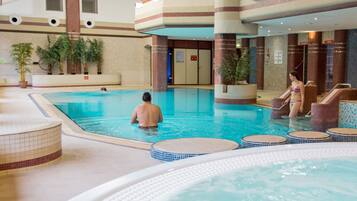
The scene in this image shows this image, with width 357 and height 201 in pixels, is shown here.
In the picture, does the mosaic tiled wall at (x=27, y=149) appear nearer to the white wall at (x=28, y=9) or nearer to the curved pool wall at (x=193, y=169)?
the curved pool wall at (x=193, y=169)

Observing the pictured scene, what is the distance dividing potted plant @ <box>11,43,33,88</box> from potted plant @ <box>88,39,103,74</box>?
11.1 feet

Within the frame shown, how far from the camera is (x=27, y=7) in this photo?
21.2m

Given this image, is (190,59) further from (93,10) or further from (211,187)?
(211,187)

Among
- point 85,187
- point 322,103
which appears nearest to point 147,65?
point 322,103

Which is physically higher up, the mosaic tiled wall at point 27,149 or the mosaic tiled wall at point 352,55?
the mosaic tiled wall at point 352,55

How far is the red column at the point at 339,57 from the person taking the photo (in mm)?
15852

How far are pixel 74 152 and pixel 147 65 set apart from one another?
784 inches

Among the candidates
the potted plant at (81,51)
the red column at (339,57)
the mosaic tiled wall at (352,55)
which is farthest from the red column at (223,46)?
the potted plant at (81,51)

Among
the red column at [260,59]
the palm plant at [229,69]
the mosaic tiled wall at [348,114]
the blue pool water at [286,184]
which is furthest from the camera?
the red column at [260,59]

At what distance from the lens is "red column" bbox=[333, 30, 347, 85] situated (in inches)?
624

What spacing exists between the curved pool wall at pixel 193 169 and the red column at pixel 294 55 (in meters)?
14.2


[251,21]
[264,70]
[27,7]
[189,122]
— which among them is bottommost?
[189,122]

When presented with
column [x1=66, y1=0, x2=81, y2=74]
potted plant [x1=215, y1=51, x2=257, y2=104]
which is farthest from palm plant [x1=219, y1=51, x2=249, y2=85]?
column [x1=66, y1=0, x2=81, y2=74]

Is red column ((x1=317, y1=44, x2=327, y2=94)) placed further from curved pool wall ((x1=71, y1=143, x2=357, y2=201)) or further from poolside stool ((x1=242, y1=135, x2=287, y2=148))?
curved pool wall ((x1=71, y1=143, x2=357, y2=201))
